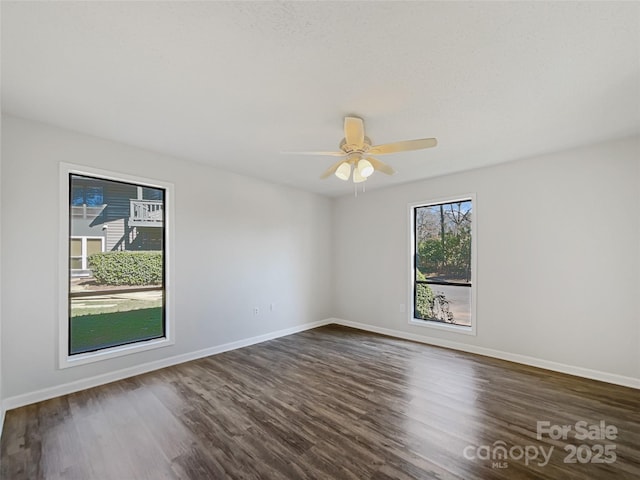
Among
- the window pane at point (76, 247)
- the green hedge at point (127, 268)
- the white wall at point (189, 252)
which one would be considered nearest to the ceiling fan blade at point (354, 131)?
the white wall at point (189, 252)

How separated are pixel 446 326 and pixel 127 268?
4.37 meters

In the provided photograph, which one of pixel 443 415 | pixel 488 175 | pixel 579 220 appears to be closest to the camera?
pixel 443 415

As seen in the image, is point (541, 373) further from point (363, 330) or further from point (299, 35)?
point (299, 35)

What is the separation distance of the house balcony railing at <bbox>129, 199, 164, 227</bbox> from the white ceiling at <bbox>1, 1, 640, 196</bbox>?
77 centimetres

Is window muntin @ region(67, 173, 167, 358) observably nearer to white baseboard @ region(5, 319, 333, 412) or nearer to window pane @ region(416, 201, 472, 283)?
white baseboard @ region(5, 319, 333, 412)

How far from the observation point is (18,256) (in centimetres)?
255

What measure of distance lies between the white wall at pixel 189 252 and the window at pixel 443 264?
1.82m

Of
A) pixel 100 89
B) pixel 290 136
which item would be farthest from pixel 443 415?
pixel 100 89

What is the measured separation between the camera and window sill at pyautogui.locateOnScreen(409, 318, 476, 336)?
399 cm

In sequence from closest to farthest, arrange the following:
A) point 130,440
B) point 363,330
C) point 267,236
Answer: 1. point 130,440
2. point 267,236
3. point 363,330

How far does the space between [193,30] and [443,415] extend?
325 cm

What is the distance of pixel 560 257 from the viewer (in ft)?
10.9

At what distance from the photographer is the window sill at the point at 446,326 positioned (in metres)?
3.99

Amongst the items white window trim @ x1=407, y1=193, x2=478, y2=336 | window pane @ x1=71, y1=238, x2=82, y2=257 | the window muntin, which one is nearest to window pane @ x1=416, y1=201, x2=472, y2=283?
white window trim @ x1=407, y1=193, x2=478, y2=336
